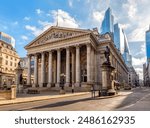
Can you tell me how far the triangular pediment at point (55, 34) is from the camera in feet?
168

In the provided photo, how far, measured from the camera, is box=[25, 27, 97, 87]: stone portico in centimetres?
4847

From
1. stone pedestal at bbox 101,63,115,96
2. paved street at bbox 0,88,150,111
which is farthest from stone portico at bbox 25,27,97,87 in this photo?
paved street at bbox 0,88,150,111

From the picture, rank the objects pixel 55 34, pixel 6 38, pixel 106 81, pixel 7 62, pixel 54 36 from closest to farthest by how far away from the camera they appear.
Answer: pixel 106 81, pixel 54 36, pixel 55 34, pixel 7 62, pixel 6 38

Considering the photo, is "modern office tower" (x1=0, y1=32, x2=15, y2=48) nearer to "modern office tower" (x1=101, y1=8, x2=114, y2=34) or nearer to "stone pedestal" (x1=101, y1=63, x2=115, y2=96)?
"stone pedestal" (x1=101, y1=63, x2=115, y2=96)

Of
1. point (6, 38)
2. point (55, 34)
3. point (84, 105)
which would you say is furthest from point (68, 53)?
point (6, 38)

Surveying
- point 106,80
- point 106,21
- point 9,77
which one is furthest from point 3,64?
point 106,21

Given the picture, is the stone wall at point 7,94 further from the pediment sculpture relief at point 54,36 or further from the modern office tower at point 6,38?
the modern office tower at point 6,38

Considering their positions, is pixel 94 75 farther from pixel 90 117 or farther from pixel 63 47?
pixel 90 117

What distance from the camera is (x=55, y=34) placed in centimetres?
5716

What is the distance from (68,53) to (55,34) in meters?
9.73

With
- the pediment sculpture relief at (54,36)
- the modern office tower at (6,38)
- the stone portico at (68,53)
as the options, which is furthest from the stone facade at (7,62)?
the pediment sculpture relief at (54,36)

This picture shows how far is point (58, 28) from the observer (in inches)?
2202

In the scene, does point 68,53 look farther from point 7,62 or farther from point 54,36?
point 7,62

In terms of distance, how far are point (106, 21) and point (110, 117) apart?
16197 cm
